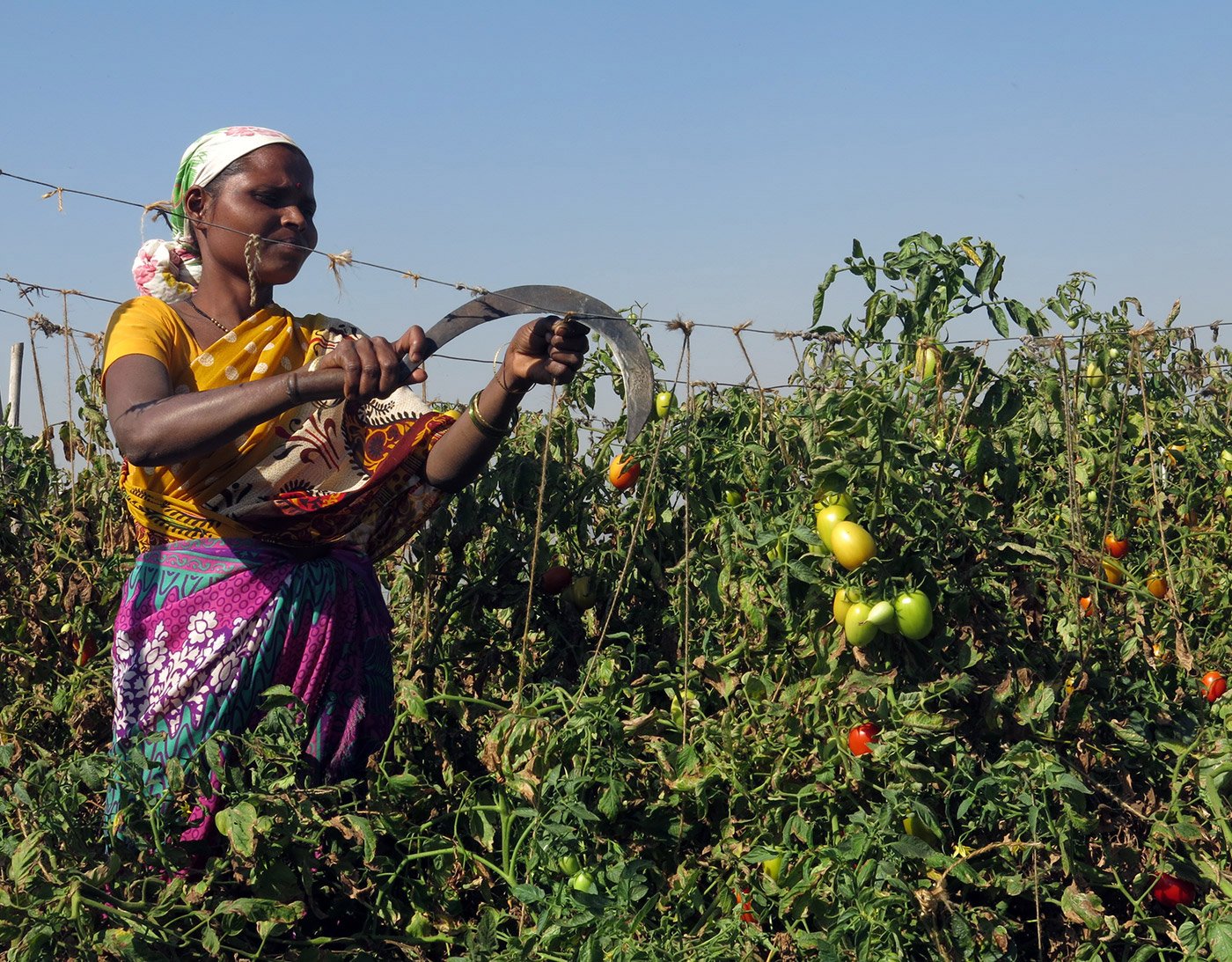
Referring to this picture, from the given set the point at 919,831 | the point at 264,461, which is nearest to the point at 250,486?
the point at 264,461

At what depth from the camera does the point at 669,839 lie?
7.02 ft

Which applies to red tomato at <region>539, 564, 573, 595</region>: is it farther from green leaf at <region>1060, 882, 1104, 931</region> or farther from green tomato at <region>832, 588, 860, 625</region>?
green leaf at <region>1060, 882, 1104, 931</region>

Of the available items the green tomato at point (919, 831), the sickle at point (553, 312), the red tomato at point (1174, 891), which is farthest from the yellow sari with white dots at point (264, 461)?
the red tomato at point (1174, 891)

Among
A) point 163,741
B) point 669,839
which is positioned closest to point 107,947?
point 163,741

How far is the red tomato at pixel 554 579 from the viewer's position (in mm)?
2592

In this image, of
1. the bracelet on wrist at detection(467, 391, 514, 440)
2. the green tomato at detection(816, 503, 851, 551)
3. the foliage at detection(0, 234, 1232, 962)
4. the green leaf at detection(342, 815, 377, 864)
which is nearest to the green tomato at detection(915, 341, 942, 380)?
the foliage at detection(0, 234, 1232, 962)

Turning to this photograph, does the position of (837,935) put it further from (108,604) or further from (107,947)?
(108,604)

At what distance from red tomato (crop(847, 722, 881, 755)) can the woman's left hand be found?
0.69 meters

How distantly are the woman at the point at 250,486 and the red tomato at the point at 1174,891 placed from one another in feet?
4.01

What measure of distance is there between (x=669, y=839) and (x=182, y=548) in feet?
3.01

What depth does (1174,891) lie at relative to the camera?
2004 mm

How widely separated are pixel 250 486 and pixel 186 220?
1.55ft

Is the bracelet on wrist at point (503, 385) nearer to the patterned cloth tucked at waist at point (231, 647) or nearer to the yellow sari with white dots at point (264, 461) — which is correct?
the yellow sari with white dots at point (264, 461)

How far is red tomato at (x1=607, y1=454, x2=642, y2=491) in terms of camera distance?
2.56 meters
